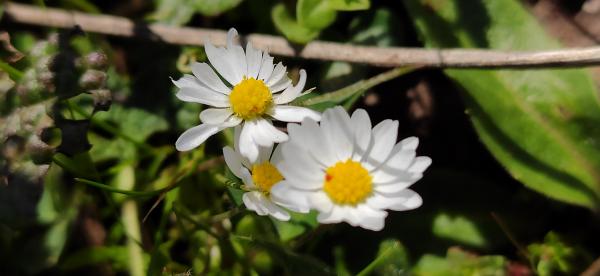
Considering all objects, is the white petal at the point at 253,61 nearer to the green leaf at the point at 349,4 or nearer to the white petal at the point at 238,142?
the white petal at the point at 238,142

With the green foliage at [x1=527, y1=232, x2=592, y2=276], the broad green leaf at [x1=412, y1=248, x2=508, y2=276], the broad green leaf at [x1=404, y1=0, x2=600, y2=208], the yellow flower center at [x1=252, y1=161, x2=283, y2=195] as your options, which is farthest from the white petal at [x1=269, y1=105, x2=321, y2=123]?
the green foliage at [x1=527, y1=232, x2=592, y2=276]

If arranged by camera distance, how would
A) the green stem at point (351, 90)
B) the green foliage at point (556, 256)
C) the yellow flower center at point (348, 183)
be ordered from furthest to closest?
the green foliage at point (556, 256) → the green stem at point (351, 90) → the yellow flower center at point (348, 183)

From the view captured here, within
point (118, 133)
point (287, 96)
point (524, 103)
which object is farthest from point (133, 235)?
point (524, 103)

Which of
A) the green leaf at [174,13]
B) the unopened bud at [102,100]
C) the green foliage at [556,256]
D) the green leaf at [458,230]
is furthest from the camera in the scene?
the green leaf at [174,13]

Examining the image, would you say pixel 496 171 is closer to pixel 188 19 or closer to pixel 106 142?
pixel 188 19

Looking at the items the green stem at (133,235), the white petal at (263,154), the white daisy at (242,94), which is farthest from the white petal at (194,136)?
the green stem at (133,235)

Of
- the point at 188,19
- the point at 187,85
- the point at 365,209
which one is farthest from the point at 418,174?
the point at 188,19

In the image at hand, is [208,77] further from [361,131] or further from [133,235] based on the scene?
[133,235]
